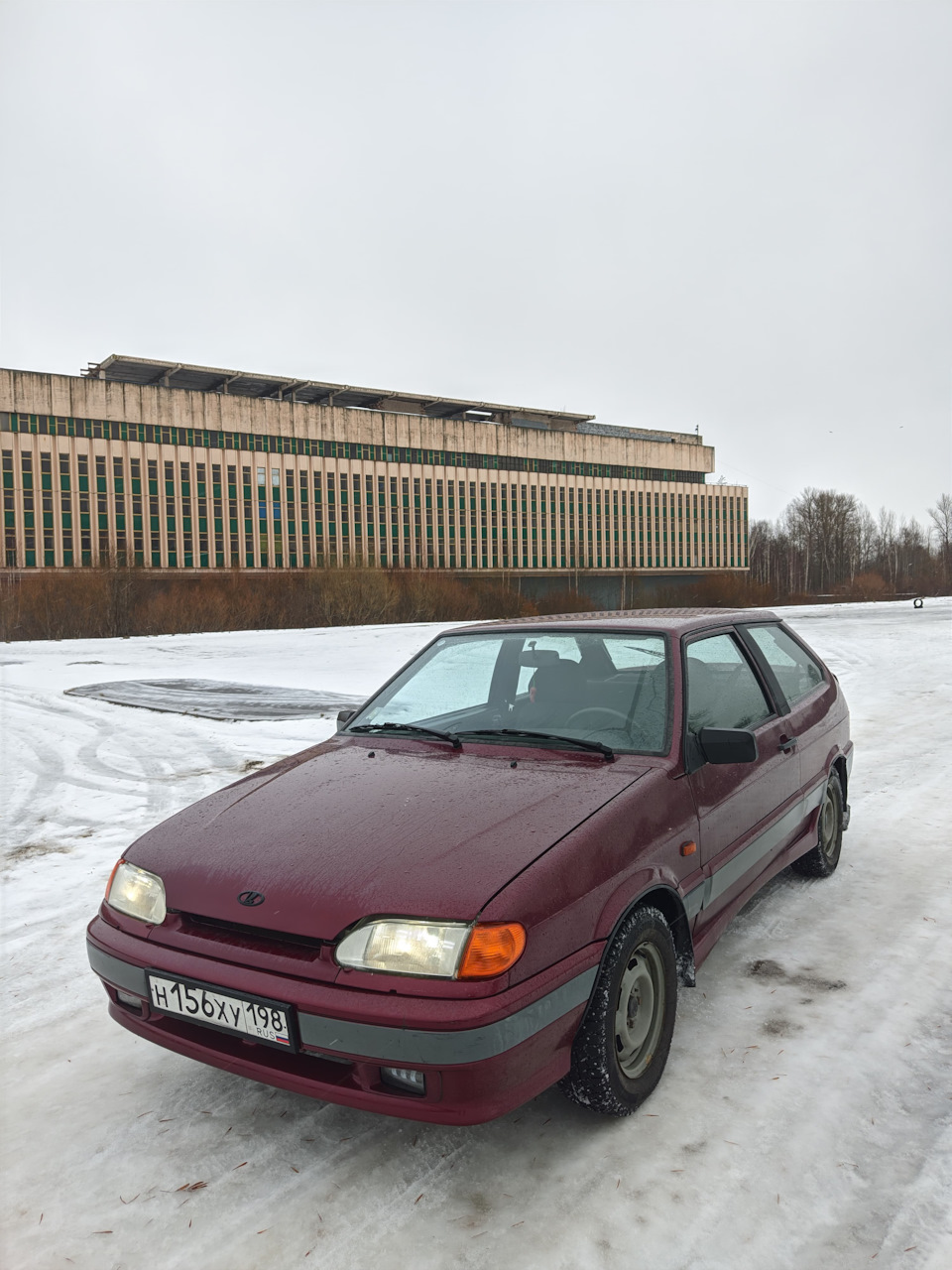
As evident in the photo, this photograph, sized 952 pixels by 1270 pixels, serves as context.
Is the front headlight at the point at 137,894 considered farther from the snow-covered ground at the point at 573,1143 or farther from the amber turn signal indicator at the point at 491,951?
the amber turn signal indicator at the point at 491,951

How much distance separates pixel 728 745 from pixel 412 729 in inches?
50.4

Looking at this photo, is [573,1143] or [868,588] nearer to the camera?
[573,1143]

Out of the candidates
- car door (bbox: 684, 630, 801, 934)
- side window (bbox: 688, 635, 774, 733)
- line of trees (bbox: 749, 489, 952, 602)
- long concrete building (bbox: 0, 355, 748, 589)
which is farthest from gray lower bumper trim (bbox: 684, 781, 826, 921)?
line of trees (bbox: 749, 489, 952, 602)

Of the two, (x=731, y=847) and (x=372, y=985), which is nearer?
(x=372, y=985)

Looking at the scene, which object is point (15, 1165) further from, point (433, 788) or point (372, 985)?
point (433, 788)

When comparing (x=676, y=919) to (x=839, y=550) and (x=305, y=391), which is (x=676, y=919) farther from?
(x=839, y=550)

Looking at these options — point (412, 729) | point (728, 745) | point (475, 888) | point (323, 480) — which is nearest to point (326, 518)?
point (323, 480)

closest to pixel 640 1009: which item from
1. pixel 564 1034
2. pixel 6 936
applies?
pixel 564 1034

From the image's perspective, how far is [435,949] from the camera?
224 cm

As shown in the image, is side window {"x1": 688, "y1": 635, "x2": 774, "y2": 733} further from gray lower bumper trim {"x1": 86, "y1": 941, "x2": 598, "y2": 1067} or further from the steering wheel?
gray lower bumper trim {"x1": 86, "y1": 941, "x2": 598, "y2": 1067}

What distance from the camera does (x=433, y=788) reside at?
2.96 m

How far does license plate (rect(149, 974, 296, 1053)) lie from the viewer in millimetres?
2297

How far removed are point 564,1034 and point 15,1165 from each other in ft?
5.51

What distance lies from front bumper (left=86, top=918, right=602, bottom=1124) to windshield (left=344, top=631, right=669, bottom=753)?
1071mm
